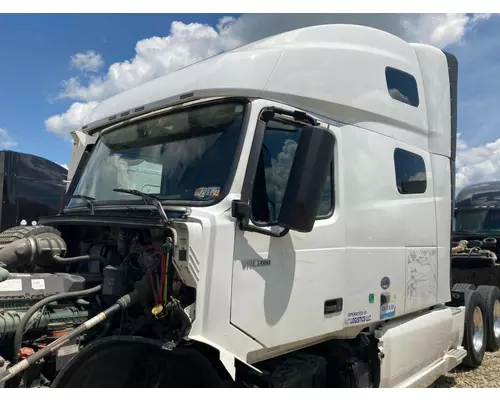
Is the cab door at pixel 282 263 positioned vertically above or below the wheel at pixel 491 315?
above

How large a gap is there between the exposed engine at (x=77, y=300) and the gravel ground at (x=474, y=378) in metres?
4.01

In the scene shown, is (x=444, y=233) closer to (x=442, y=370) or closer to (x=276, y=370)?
(x=442, y=370)

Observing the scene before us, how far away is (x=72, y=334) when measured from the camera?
2.74 metres

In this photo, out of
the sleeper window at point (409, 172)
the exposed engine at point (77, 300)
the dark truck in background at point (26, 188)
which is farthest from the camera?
the dark truck in background at point (26, 188)

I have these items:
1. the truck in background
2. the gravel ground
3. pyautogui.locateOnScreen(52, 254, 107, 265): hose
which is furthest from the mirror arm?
the truck in background

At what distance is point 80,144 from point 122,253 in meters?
1.79

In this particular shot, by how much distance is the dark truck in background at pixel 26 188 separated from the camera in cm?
939

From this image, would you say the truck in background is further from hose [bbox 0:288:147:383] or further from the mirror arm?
hose [bbox 0:288:147:383]

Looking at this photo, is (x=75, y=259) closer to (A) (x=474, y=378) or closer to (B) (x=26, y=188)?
(A) (x=474, y=378)

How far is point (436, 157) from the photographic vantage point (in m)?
5.02

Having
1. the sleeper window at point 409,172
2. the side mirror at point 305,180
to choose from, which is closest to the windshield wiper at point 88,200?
the side mirror at point 305,180

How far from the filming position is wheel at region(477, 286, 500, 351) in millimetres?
6645

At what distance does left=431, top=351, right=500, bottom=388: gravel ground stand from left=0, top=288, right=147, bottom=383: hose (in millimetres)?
4111

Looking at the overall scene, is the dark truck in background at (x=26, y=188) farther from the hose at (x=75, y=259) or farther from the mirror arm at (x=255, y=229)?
the mirror arm at (x=255, y=229)
